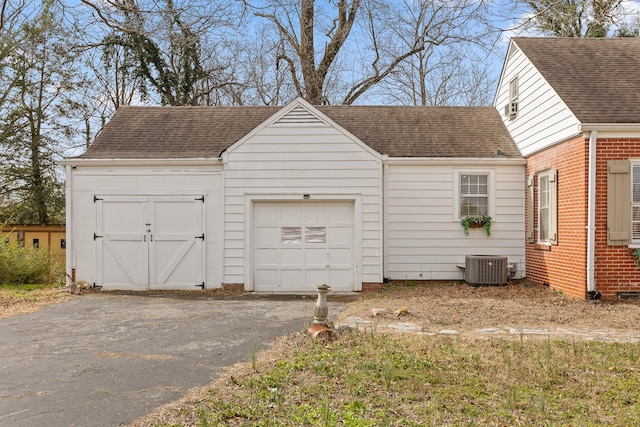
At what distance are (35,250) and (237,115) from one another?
21.7 ft

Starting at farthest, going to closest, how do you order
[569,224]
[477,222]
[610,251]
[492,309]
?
[477,222]
[569,224]
[610,251]
[492,309]

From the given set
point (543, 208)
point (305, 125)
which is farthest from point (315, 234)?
point (543, 208)

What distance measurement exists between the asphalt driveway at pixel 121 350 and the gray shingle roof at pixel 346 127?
4.05 metres

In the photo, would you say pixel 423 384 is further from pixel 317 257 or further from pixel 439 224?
pixel 439 224

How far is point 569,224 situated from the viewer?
10.3 meters

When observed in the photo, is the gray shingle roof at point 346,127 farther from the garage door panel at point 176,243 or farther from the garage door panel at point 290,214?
the garage door panel at point 290,214

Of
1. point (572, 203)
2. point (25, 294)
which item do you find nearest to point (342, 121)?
point (572, 203)

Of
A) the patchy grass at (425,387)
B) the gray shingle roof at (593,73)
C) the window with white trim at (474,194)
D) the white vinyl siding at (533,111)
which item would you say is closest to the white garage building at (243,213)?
the window with white trim at (474,194)

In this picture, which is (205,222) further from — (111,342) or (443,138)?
(443,138)

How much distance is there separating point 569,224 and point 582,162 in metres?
1.27

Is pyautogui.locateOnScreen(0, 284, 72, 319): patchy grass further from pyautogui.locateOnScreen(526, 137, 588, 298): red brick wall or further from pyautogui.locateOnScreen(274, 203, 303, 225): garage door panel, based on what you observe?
pyautogui.locateOnScreen(526, 137, 588, 298): red brick wall

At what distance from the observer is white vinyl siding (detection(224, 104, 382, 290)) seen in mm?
11688

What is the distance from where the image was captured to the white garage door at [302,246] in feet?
38.7

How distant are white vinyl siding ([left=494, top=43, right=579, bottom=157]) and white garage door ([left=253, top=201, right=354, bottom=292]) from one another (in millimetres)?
4409
